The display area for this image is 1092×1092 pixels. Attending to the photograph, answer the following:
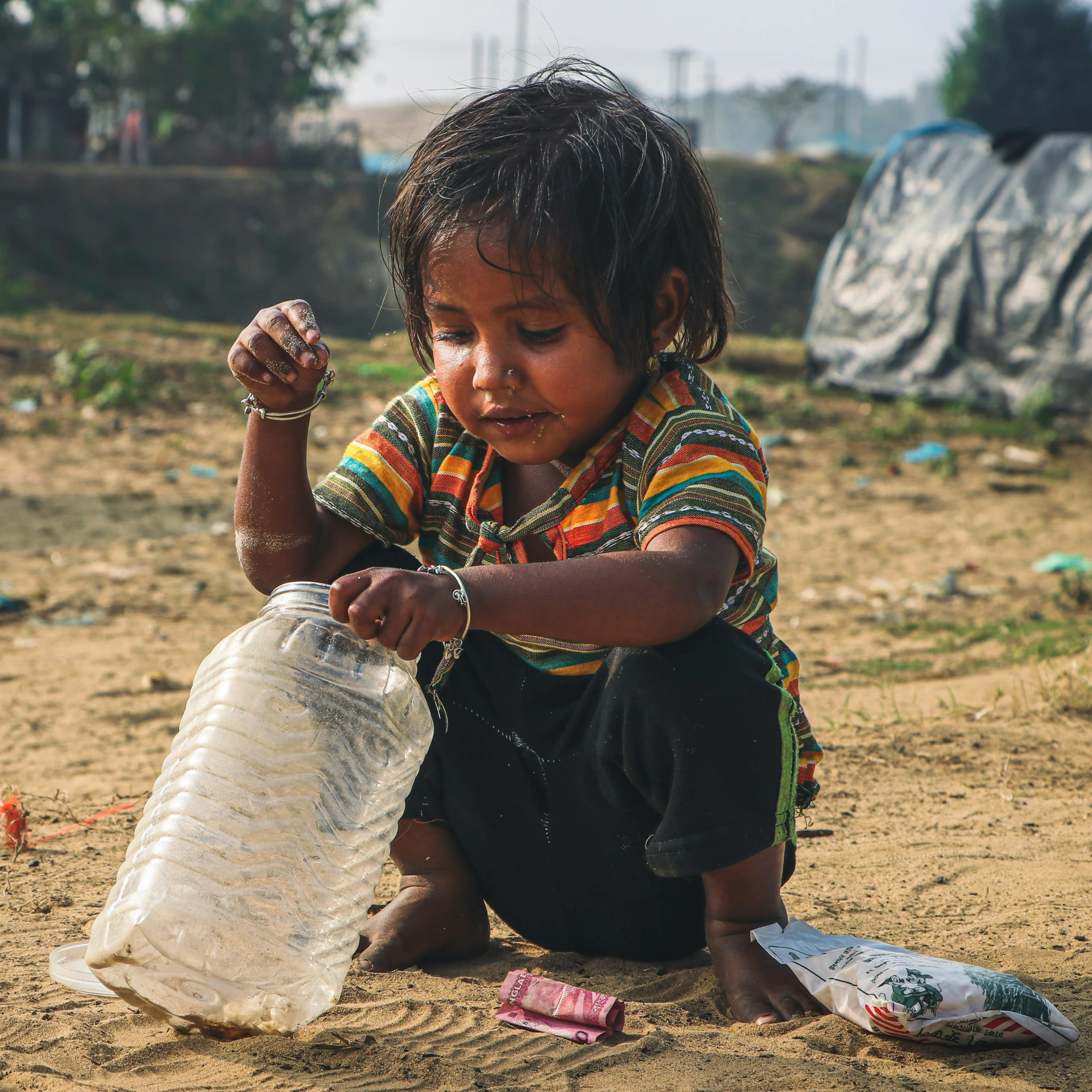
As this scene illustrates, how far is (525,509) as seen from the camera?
2115mm

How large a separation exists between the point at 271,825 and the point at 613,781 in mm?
529

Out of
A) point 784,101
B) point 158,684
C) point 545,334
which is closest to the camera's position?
point 545,334

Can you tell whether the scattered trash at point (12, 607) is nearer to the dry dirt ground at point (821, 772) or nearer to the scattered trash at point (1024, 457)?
the dry dirt ground at point (821, 772)

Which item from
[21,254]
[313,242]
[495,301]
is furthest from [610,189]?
[313,242]

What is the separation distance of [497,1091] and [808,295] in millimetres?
23347

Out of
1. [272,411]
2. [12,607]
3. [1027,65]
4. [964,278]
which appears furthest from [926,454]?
[1027,65]

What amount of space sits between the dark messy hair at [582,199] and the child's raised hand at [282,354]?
239 millimetres

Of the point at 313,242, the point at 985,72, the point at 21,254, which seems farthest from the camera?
the point at 985,72

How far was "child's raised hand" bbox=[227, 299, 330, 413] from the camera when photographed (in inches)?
73.5

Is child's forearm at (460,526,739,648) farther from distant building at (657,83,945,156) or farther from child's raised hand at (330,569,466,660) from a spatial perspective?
distant building at (657,83,945,156)

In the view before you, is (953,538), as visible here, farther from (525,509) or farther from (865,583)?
(525,509)

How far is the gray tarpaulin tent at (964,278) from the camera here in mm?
9680

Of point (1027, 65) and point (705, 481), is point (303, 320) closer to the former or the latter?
→ point (705, 481)

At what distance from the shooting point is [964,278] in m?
10.3
